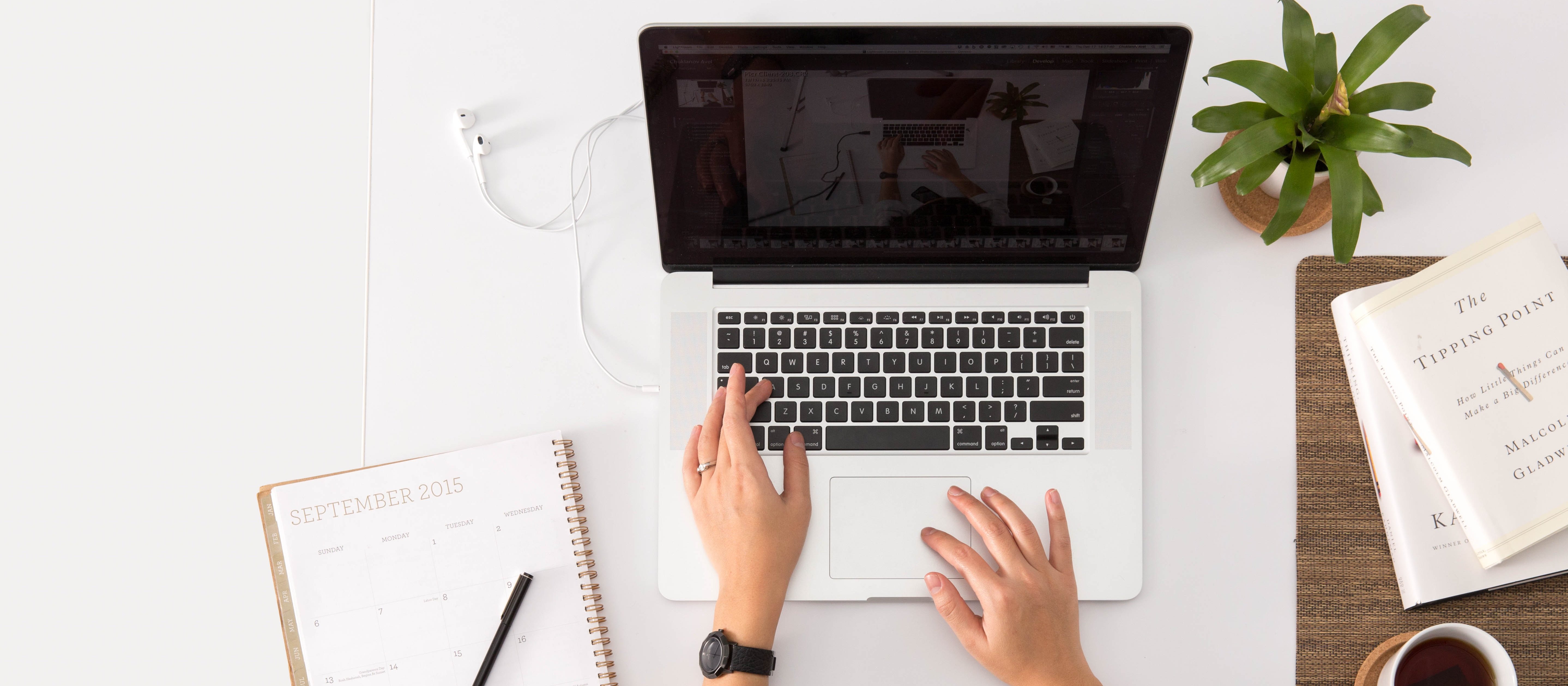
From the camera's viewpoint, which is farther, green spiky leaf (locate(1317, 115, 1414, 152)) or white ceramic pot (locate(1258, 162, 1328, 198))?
white ceramic pot (locate(1258, 162, 1328, 198))

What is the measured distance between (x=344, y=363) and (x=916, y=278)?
65 cm

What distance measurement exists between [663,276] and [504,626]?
39 cm

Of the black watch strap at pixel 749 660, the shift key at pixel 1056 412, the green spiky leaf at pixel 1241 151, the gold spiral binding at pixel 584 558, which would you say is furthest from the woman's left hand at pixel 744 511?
the green spiky leaf at pixel 1241 151

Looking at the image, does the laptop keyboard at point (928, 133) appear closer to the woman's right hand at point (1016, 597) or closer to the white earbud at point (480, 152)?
the woman's right hand at point (1016, 597)

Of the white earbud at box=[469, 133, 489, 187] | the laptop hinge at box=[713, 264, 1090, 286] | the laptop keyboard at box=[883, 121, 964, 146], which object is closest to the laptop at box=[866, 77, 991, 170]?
the laptop keyboard at box=[883, 121, 964, 146]

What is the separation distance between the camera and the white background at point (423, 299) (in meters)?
0.82

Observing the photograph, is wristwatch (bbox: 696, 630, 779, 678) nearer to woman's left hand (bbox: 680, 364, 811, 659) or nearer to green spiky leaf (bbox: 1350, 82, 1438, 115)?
woman's left hand (bbox: 680, 364, 811, 659)

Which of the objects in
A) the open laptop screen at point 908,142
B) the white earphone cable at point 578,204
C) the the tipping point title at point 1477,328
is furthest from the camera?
the white earphone cable at point 578,204

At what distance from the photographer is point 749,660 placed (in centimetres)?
76

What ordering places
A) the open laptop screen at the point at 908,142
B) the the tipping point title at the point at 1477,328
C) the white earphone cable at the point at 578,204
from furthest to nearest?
the white earphone cable at the point at 578,204, the the tipping point title at the point at 1477,328, the open laptop screen at the point at 908,142

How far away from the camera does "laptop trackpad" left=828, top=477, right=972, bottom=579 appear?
794 mm

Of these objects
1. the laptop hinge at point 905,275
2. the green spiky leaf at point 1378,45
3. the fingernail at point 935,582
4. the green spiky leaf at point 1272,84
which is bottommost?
the fingernail at point 935,582

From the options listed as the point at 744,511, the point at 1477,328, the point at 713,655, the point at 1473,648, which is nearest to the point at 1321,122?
the point at 1477,328

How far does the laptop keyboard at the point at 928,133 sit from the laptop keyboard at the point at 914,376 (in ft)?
0.58
